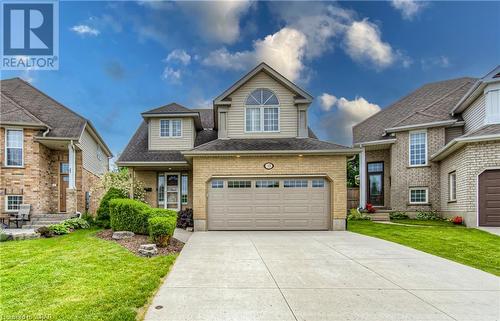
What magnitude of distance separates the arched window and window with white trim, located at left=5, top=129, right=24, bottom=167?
1177 centimetres

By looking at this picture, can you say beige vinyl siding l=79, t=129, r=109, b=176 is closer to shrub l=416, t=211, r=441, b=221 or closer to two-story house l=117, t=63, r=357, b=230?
two-story house l=117, t=63, r=357, b=230

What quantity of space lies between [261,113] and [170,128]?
5.40 meters

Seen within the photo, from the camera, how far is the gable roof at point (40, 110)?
1533 centimetres

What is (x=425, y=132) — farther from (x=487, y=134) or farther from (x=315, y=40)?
(x=315, y=40)

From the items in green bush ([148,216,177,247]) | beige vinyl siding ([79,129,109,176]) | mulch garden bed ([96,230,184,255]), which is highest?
beige vinyl siding ([79,129,109,176])

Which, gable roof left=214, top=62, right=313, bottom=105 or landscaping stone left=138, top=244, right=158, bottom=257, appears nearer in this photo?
landscaping stone left=138, top=244, right=158, bottom=257

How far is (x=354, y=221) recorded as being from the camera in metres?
16.5

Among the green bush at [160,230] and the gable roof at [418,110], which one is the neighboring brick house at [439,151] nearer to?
the gable roof at [418,110]

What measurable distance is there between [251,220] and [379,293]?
7.97 m

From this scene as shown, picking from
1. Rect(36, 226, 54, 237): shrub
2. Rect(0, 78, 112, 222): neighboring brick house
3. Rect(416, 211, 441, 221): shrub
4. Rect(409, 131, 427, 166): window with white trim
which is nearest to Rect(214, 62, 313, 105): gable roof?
Rect(409, 131, 427, 166): window with white trim

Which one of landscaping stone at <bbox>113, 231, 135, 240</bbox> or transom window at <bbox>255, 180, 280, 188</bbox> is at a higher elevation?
transom window at <bbox>255, 180, 280, 188</bbox>

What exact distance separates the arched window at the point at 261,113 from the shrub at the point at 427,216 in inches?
382

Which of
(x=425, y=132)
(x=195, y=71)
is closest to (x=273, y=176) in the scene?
(x=425, y=132)

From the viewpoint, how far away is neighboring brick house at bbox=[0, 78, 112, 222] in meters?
14.9
